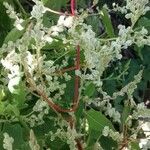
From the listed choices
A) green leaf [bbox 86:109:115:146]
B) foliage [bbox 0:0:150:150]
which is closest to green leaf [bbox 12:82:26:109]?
foliage [bbox 0:0:150:150]

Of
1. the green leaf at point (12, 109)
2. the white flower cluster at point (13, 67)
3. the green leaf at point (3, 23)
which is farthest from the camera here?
the green leaf at point (3, 23)

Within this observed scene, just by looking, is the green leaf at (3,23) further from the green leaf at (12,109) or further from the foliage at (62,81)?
the green leaf at (12,109)

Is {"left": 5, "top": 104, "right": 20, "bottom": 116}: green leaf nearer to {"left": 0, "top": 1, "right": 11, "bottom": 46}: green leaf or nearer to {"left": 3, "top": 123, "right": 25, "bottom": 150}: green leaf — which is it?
{"left": 3, "top": 123, "right": 25, "bottom": 150}: green leaf

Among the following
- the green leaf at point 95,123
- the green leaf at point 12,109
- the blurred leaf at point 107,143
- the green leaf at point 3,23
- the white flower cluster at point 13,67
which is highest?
the green leaf at point 3,23

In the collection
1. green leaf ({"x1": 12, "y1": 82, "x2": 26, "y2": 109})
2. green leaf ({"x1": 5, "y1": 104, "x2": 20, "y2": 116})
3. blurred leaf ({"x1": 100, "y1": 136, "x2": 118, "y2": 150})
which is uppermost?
green leaf ({"x1": 12, "y1": 82, "x2": 26, "y2": 109})

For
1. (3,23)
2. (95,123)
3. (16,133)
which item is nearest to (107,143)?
(95,123)

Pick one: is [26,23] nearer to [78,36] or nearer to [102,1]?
[78,36]

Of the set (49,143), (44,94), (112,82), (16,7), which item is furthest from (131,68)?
(44,94)

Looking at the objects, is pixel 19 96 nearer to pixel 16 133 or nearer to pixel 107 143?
pixel 16 133

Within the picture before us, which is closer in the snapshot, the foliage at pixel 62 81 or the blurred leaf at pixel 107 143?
the foliage at pixel 62 81

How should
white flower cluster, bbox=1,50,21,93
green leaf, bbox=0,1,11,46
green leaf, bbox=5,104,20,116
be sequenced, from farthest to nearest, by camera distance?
green leaf, bbox=0,1,11,46 < green leaf, bbox=5,104,20,116 < white flower cluster, bbox=1,50,21,93

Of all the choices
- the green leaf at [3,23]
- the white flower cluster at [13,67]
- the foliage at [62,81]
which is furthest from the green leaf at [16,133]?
the green leaf at [3,23]
